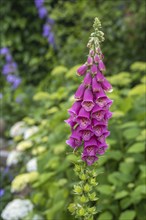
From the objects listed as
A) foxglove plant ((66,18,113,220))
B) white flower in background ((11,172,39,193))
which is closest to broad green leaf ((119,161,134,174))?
white flower in background ((11,172,39,193))

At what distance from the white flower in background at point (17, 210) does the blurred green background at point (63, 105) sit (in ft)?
0.25

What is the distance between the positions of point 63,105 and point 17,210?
957 millimetres

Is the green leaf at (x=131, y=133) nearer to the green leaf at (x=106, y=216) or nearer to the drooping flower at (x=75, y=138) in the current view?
the green leaf at (x=106, y=216)

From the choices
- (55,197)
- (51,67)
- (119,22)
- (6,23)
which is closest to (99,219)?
(55,197)

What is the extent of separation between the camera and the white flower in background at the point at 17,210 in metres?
3.58

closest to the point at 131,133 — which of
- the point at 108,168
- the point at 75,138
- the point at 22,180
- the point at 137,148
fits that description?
the point at 137,148

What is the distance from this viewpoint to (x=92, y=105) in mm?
1985

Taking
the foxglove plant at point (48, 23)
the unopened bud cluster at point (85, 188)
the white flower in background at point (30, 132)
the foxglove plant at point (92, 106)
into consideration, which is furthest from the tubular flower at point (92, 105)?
the foxglove plant at point (48, 23)

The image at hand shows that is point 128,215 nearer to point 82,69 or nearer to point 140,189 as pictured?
point 140,189

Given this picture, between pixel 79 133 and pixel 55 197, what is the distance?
5.03 feet

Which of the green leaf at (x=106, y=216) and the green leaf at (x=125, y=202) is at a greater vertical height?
the green leaf at (x=125, y=202)

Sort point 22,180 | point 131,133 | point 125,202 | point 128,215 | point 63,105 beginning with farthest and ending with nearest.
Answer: point 63,105 → point 22,180 → point 131,133 → point 125,202 → point 128,215

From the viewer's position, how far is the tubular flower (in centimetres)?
198

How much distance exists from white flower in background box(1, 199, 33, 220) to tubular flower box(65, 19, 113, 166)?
169cm
